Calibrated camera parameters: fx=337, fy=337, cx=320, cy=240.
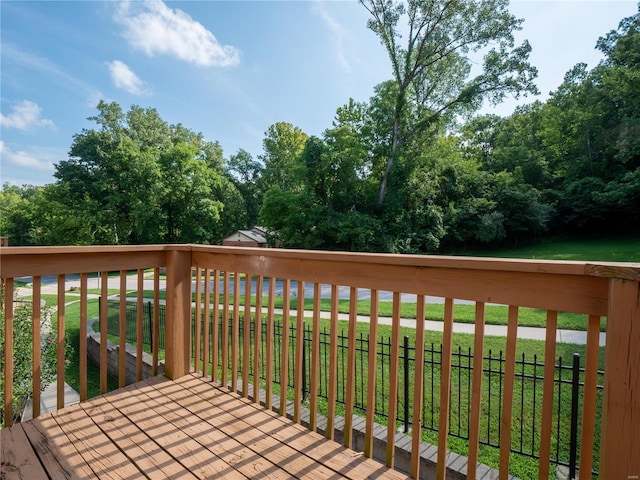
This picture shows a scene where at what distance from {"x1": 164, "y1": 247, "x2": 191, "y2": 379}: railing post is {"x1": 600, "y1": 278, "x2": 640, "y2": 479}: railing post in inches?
89.3

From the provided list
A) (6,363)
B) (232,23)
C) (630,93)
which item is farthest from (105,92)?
(630,93)

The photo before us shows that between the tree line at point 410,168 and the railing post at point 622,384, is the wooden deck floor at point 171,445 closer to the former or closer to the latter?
the railing post at point 622,384

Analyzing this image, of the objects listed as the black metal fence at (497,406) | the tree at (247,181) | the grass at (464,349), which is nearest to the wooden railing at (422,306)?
the black metal fence at (497,406)

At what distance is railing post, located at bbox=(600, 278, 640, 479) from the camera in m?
0.89

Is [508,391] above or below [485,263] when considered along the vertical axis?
below

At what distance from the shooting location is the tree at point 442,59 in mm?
16172

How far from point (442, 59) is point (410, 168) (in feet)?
18.8

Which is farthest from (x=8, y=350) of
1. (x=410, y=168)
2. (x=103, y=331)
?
(x=410, y=168)

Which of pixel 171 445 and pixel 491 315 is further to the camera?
pixel 491 315

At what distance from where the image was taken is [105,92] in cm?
2566

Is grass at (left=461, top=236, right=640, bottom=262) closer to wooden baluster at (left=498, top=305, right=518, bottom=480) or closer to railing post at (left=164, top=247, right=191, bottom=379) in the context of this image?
wooden baluster at (left=498, top=305, right=518, bottom=480)

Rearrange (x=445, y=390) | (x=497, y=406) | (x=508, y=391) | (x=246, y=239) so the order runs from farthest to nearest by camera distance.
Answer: (x=246, y=239) → (x=497, y=406) → (x=445, y=390) → (x=508, y=391)

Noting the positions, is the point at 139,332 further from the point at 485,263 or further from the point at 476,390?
the point at 485,263

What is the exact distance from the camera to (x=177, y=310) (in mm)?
2373
